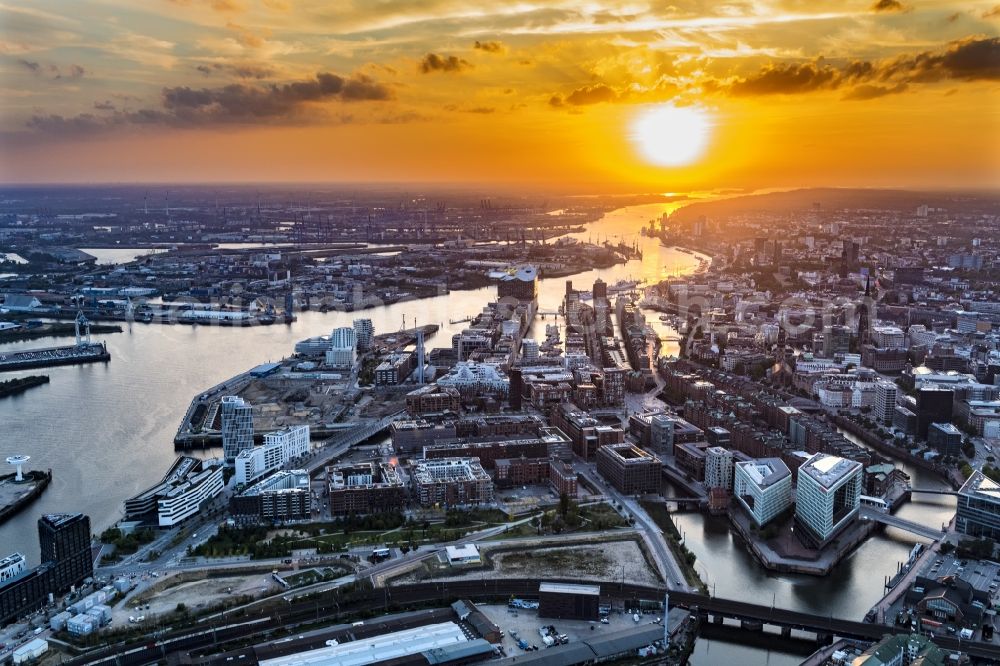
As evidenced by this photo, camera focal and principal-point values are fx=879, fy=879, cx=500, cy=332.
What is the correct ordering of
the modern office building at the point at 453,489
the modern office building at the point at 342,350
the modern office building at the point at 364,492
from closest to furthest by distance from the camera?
the modern office building at the point at 364,492 → the modern office building at the point at 453,489 → the modern office building at the point at 342,350

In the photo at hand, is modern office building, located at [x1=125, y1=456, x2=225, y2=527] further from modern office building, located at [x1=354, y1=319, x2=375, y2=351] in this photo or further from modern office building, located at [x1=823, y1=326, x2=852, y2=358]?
modern office building, located at [x1=823, y1=326, x2=852, y2=358]

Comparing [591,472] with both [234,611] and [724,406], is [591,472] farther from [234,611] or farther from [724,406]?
[234,611]

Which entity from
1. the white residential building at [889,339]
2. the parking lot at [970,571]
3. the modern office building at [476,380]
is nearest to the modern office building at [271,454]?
the modern office building at [476,380]

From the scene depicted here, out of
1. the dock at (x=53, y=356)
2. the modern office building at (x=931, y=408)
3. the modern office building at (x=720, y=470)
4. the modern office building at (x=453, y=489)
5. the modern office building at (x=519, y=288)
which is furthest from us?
the modern office building at (x=519, y=288)

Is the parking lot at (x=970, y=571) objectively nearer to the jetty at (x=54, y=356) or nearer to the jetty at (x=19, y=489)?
the jetty at (x=19, y=489)

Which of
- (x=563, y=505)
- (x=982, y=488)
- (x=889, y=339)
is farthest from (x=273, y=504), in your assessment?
(x=889, y=339)

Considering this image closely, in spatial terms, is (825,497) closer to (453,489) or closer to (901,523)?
(901,523)

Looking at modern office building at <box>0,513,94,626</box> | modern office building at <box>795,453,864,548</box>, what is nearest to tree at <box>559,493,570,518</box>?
modern office building at <box>795,453,864,548</box>

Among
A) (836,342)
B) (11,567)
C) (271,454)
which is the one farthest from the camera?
(836,342)
